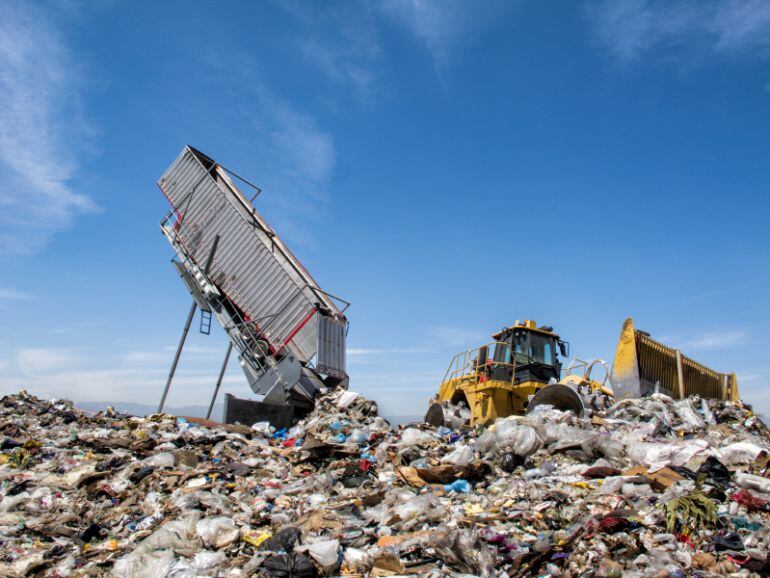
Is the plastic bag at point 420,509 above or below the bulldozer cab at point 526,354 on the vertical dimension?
below

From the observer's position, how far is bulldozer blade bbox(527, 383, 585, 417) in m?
6.98

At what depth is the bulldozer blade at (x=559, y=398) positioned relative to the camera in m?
6.98

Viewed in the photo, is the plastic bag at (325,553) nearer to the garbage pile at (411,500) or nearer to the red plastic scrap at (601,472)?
the garbage pile at (411,500)

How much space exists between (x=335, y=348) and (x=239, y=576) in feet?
22.8

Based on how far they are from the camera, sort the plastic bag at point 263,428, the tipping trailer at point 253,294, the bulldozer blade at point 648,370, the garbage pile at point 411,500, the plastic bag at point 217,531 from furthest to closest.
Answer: the tipping trailer at point 253,294 < the plastic bag at point 263,428 < the bulldozer blade at point 648,370 < the plastic bag at point 217,531 < the garbage pile at point 411,500

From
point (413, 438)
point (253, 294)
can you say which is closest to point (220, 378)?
point (253, 294)

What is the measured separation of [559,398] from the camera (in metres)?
7.16

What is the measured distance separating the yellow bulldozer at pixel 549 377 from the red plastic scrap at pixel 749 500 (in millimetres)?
3282

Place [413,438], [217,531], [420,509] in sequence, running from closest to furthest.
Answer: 1. [217,531]
2. [420,509]
3. [413,438]

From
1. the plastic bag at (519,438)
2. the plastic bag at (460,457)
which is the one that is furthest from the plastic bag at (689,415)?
the plastic bag at (460,457)

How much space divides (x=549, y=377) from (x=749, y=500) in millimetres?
4831

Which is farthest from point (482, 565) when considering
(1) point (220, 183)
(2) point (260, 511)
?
(1) point (220, 183)

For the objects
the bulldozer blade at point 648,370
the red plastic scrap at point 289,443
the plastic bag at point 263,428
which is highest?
the bulldozer blade at point 648,370

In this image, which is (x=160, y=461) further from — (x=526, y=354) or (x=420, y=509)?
(x=526, y=354)
